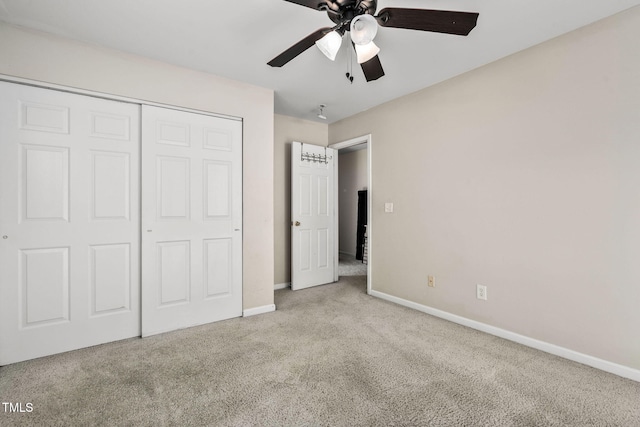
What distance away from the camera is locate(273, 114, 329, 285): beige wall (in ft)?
13.4

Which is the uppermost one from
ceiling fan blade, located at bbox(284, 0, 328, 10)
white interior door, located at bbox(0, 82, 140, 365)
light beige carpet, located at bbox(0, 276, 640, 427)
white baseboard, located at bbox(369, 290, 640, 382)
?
ceiling fan blade, located at bbox(284, 0, 328, 10)

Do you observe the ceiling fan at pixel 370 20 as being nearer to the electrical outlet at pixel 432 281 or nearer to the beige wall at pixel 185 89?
the beige wall at pixel 185 89

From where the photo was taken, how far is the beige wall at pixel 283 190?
4.09 m

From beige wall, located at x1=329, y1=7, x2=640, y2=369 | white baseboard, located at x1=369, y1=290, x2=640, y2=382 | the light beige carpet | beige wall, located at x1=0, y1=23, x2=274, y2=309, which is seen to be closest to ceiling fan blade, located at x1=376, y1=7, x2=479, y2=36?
beige wall, located at x1=329, y1=7, x2=640, y2=369

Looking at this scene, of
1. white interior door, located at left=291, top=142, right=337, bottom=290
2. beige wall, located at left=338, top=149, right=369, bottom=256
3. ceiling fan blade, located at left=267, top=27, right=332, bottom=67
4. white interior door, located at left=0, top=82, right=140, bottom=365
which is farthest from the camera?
beige wall, located at left=338, top=149, right=369, bottom=256

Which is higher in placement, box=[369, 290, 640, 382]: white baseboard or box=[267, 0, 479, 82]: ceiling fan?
box=[267, 0, 479, 82]: ceiling fan

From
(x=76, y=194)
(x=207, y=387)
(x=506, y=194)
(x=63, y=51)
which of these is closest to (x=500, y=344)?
(x=506, y=194)

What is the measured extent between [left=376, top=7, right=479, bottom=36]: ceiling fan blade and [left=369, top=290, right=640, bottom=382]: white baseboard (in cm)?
241

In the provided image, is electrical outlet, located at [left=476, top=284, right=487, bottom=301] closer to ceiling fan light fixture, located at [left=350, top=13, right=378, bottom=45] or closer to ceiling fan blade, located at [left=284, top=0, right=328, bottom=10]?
ceiling fan light fixture, located at [left=350, top=13, right=378, bottom=45]

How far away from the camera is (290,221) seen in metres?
4.16

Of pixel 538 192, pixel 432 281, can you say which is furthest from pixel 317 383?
pixel 538 192

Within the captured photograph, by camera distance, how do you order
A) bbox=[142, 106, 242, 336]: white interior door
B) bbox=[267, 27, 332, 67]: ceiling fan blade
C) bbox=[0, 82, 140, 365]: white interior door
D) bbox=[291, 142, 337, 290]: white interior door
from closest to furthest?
bbox=[267, 27, 332, 67]: ceiling fan blade < bbox=[0, 82, 140, 365]: white interior door < bbox=[142, 106, 242, 336]: white interior door < bbox=[291, 142, 337, 290]: white interior door

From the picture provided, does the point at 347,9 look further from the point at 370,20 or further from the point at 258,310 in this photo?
the point at 258,310

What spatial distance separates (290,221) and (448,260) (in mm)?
2186
